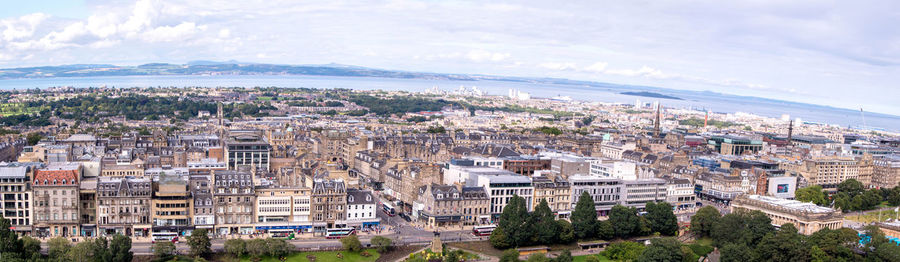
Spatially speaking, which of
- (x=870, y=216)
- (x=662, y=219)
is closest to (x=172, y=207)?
(x=662, y=219)

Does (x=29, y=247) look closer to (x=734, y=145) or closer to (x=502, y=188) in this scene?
(x=502, y=188)

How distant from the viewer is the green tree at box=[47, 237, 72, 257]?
48.8 m

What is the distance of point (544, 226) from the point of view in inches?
2399

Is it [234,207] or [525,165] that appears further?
[525,165]

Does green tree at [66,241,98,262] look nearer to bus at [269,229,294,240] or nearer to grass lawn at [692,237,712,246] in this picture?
bus at [269,229,294,240]

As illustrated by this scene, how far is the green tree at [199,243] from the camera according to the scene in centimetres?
5197

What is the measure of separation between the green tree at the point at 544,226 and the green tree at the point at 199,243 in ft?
86.0

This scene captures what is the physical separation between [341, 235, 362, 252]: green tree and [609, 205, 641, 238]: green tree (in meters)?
23.7

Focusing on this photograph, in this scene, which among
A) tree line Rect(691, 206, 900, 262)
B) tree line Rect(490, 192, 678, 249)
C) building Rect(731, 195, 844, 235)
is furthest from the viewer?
building Rect(731, 195, 844, 235)

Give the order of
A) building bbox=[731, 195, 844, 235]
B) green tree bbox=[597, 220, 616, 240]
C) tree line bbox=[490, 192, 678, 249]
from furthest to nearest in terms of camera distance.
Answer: building bbox=[731, 195, 844, 235] → green tree bbox=[597, 220, 616, 240] → tree line bbox=[490, 192, 678, 249]

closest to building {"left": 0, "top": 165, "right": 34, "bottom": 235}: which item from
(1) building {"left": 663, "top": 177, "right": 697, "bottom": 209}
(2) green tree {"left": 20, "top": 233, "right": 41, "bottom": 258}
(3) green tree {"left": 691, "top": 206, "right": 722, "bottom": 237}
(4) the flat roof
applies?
(2) green tree {"left": 20, "top": 233, "right": 41, "bottom": 258}

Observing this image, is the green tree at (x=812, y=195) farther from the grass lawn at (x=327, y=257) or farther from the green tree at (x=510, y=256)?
the grass lawn at (x=327, y=257)

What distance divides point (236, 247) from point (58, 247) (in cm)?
1184

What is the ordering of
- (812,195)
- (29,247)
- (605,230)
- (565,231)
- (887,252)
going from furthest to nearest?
(812,195) → (605,230) → (565,231) → (887,252) → (29,247)
